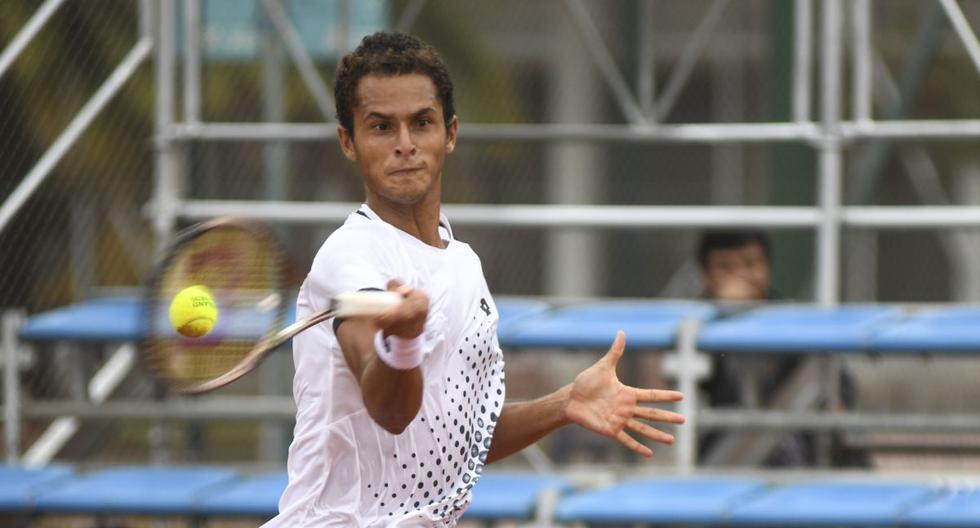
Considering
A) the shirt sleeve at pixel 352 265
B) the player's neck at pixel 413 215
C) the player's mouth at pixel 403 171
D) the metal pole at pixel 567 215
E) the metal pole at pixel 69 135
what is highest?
the metal pole at pixel 69 135

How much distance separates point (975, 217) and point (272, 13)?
3.45 metres

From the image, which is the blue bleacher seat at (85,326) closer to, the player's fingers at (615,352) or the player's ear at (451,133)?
the player's ear at (451,133)

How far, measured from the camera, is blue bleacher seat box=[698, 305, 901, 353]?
689 centimetres

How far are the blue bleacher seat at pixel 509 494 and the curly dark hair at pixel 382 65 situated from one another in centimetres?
296

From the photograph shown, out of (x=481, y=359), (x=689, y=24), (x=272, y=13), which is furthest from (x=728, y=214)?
(x=689, y=24)

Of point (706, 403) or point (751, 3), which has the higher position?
point (751, 3)

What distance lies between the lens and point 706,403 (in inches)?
300

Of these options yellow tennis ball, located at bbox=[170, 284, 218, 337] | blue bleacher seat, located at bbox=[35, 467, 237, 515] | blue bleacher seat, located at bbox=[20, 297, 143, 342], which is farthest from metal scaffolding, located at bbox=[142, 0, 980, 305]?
yellow tennis ball, located at bbox=[170, 284, 218, 337]

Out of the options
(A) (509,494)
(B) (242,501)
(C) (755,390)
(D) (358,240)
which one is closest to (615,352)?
(D) (358,240)

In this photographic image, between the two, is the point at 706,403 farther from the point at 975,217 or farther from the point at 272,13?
the point at 272,13

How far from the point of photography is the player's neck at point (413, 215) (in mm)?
3701

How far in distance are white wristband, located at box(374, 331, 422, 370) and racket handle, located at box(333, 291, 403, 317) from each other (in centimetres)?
5

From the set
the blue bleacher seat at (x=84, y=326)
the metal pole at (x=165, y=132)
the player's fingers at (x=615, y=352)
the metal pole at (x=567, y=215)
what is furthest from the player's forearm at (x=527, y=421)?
the metal pole at (x=165, y=132)

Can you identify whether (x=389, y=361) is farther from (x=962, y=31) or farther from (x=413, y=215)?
(x=962, y=31)
